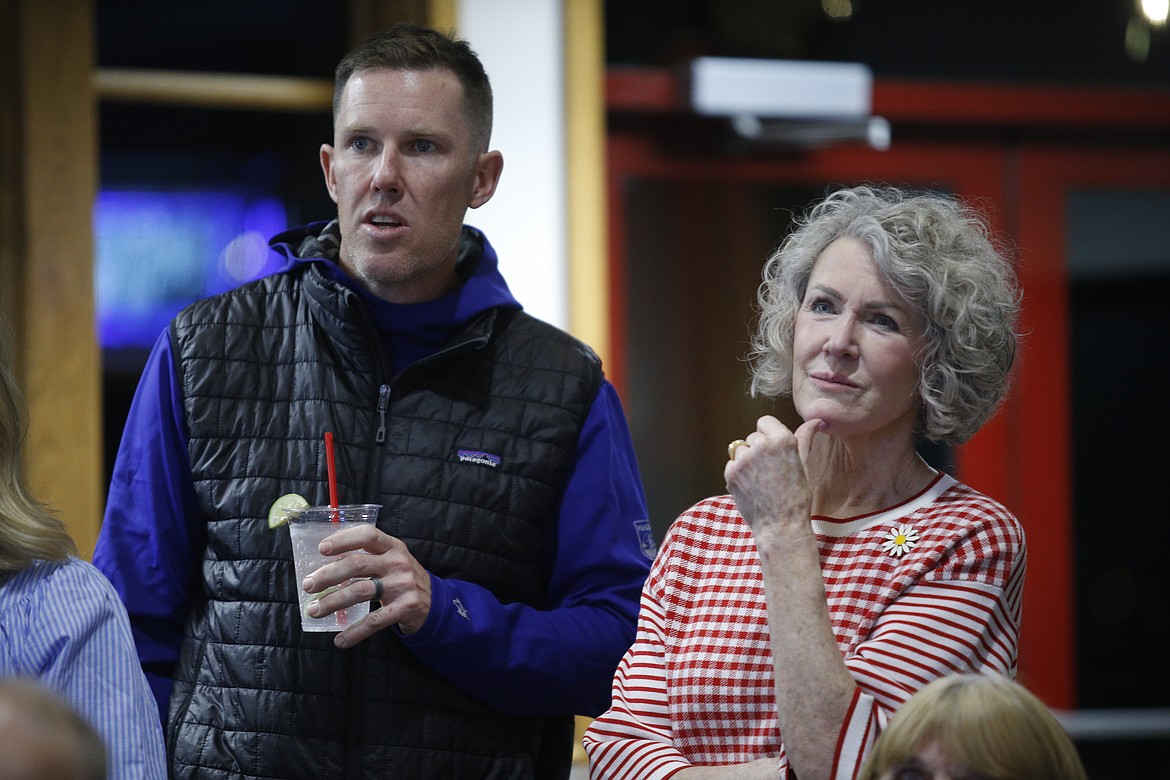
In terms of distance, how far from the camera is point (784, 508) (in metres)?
1.80

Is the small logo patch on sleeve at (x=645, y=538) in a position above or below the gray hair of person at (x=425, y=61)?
below

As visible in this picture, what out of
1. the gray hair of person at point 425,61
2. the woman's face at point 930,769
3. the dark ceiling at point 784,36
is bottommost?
the woman's face at point 930,769

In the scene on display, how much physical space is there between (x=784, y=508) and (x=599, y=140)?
2.32m

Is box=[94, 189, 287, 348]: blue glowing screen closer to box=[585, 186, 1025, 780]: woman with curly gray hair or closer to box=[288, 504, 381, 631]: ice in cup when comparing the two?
box=[288, 504, 381, 631]: ice in cup

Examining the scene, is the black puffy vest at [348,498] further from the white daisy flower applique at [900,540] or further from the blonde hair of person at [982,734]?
the blonde hair of person at [982,734]

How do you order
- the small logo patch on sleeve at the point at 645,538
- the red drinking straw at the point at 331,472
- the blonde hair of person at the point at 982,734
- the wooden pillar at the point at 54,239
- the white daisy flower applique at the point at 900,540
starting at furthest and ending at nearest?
1. the wooden pillar at the point at 54,239
2. the small logo patch on sleeve at the point at 645,538
3. the red drinking straw at the point at 331,472
4. the white daisy flower applique at the point at 900,540
5. the blonde hair of person at the point at 982,734

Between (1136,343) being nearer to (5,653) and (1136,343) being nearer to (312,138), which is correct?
(312,138)

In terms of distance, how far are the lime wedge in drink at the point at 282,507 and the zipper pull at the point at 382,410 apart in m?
0.15

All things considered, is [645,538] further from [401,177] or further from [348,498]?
[401,177]

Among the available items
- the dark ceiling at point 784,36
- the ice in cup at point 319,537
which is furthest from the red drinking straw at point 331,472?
the dark ceiling at point 784,36

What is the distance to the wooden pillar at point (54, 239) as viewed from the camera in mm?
3697

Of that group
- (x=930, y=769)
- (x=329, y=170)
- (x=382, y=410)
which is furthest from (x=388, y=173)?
(x=930, y=769)

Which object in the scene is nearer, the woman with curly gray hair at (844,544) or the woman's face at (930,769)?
the woman's face at (930,769)

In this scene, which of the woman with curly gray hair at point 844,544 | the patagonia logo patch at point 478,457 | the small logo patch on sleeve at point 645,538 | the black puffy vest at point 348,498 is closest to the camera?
the woman with curly gray hair at point 844,544
